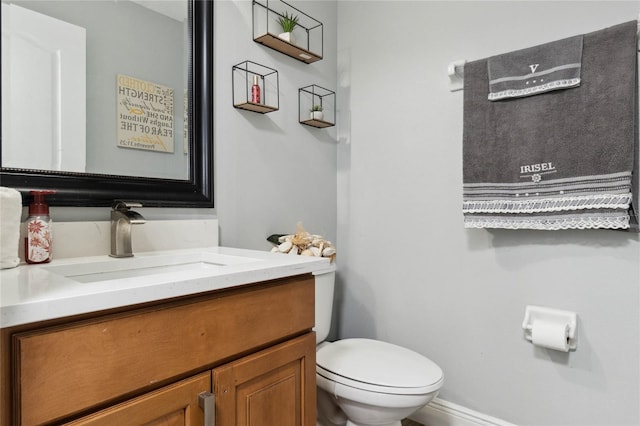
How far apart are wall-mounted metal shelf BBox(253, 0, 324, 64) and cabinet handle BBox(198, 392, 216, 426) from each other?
131 centimetres

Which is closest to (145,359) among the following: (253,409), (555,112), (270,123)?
(253,409)

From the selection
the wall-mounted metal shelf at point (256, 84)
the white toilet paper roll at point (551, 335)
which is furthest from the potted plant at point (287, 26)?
the white toilet paper roll at point (551, 335)

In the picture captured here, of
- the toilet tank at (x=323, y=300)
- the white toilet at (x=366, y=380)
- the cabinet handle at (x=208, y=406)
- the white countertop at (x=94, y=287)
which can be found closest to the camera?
the white countertop at (x=94, y=287)

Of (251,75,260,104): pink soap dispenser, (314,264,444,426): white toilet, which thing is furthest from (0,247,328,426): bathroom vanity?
(251,75,260,104): pink soap dispenser

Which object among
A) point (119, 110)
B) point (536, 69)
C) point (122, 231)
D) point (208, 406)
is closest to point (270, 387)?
point (208, 406)

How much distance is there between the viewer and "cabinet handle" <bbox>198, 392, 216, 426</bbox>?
0.74 metres

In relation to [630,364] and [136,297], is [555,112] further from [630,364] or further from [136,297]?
[136,297]

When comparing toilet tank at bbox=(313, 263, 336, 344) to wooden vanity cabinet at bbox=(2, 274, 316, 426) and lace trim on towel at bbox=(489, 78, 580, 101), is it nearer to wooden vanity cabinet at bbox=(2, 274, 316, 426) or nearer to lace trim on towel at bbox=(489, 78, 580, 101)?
wooden vanity cabinet at bbox=(2, 274, 316, 426)

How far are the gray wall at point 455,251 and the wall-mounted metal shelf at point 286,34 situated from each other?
8.6 inches

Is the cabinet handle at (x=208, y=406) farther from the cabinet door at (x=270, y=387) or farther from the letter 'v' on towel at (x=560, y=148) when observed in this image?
the letter 'v' on towel at (x=560, y=148)

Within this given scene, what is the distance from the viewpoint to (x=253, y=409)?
2.79 ft

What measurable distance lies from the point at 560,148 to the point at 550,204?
19 cm

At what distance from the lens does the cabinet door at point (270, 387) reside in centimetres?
80

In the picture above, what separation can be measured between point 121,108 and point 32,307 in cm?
82
